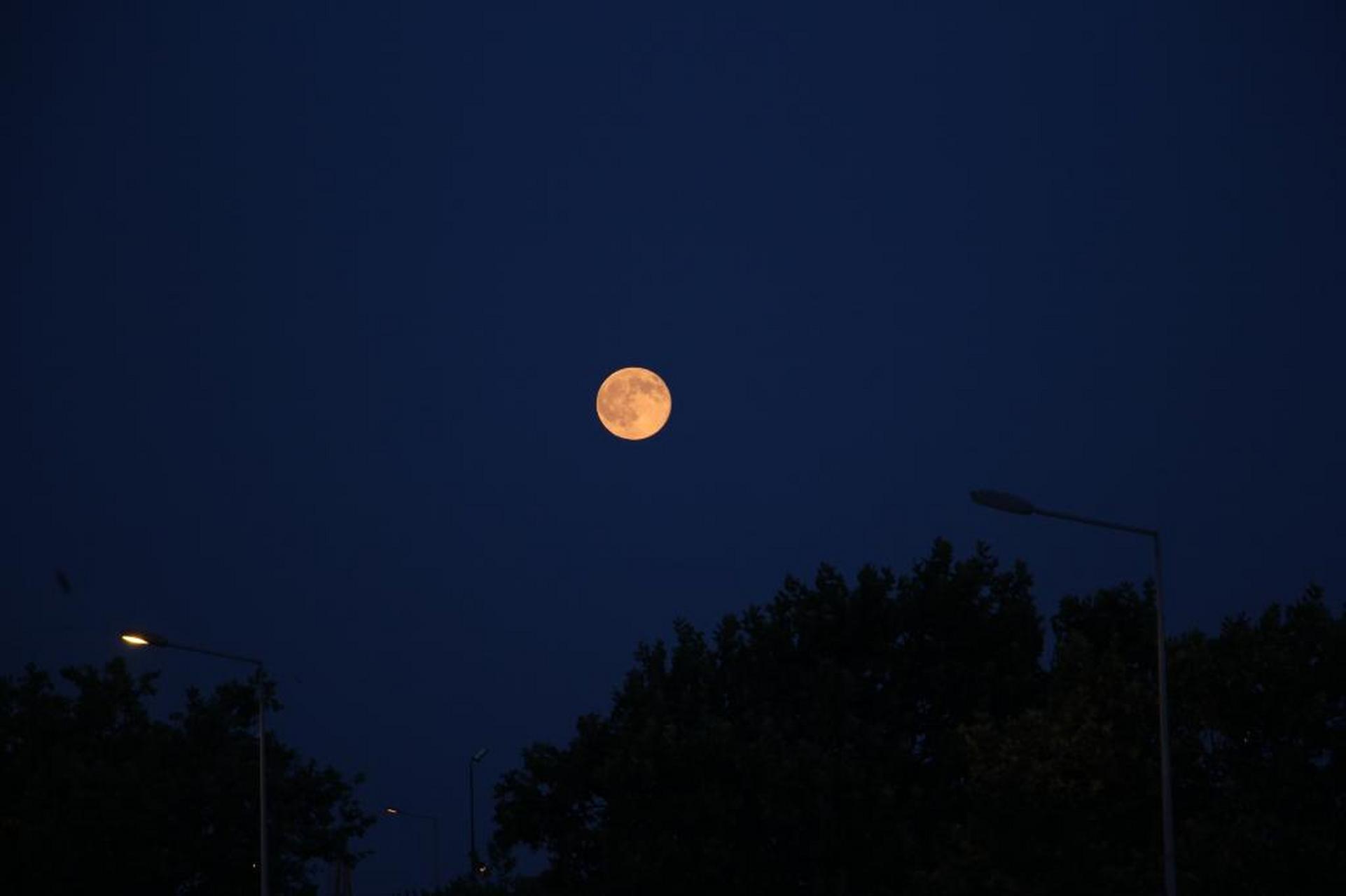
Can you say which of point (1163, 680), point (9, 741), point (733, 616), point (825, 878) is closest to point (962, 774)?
point (825, 878)

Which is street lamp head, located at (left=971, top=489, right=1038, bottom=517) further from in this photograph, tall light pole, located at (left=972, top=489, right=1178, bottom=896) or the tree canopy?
the tree canopy

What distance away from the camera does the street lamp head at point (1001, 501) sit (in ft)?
76.6

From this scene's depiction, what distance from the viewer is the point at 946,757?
141ft

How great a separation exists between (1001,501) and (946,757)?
20980 millimetres

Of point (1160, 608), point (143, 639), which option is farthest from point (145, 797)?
point (1160, 608)

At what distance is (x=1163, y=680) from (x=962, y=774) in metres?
18.4

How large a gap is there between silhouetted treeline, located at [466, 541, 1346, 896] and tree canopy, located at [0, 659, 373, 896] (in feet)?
24.1

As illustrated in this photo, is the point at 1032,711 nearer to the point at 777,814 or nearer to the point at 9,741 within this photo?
the point at 777,814

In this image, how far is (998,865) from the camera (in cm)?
3716

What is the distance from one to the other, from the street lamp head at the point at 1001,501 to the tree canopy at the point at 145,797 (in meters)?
29.2

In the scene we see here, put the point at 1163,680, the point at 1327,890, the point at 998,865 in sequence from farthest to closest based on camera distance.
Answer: the point at 998,865
the point at 1327,890
the point at 1163,680

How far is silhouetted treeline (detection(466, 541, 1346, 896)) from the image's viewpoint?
33469 millimetres

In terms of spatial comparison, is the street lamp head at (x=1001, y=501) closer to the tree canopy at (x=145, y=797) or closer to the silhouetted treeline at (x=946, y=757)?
the silhouetted treeline at (x=946, y=757)

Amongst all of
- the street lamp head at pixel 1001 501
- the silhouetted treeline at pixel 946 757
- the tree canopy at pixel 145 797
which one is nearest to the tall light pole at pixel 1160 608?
the street lamp head at pixel 1001 501
